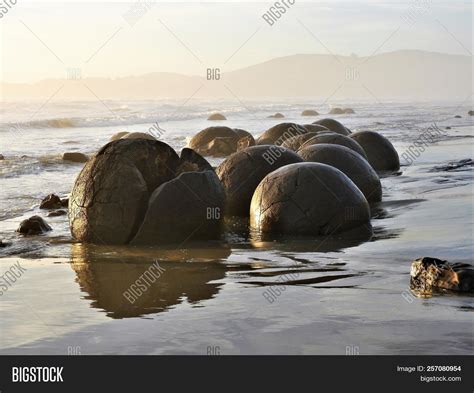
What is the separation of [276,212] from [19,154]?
60.8ft

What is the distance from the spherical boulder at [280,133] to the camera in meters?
20.0

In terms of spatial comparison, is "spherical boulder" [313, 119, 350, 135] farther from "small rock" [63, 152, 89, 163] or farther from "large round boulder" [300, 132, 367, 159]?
"large round boulder" [300, 132, 367, 159]

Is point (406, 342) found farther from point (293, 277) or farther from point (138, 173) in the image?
point (138, 173)

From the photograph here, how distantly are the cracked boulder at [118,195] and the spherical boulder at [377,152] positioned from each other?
8.58 m

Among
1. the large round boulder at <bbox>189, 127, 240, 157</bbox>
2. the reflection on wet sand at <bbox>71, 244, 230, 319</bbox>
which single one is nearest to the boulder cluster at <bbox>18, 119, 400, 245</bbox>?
A: the reflection on wet sand at <bbox>71, 244, 230, 319</bbox>

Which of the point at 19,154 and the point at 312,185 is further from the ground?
the point at 312,185

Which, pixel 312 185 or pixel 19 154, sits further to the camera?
pixel 19 154

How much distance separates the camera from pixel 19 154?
27844mm

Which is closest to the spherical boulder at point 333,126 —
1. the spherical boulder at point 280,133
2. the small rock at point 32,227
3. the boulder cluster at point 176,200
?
the spherical boulder at point 280,133

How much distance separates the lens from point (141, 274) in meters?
9.08

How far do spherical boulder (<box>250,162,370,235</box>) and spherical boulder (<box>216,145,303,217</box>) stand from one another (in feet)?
4.59

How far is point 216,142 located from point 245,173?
41.2 ft
